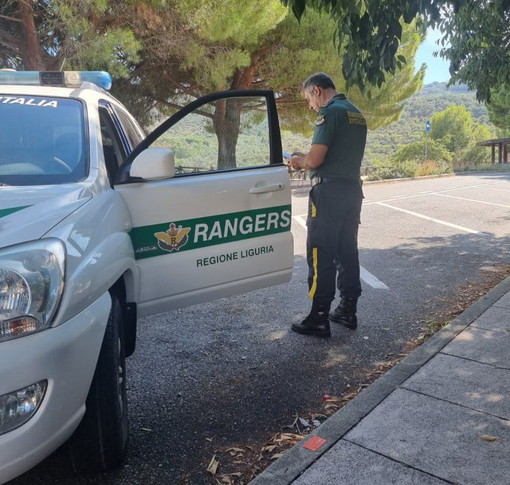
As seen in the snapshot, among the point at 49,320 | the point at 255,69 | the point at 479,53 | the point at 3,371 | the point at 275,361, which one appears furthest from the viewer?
the point at 255,69

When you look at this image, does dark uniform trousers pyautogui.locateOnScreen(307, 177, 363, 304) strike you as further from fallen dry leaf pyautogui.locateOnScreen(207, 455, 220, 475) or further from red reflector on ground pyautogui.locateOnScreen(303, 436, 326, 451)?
fallen dry leaf pyautogui.locateOnScreen(207, 455, 220, 475)

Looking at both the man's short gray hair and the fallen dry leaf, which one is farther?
the man's short gray hair

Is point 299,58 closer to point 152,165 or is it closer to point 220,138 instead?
point 220,138

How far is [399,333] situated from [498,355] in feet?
2.72

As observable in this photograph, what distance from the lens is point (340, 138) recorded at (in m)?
3.68

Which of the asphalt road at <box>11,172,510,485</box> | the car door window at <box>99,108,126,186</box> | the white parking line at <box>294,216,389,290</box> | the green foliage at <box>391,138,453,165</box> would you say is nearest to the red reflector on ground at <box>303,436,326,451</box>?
the asphalt road at <box>11,172,510,485</box>

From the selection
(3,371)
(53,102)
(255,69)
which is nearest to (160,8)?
(255,69)

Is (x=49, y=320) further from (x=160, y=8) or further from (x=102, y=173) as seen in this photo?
(x=160, y=8)

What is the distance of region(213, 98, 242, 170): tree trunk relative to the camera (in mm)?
3154

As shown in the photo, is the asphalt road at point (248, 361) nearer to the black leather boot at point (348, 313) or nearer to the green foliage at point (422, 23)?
the black leather boot at point (348, 313)

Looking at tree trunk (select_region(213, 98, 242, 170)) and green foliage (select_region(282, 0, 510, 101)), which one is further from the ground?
green foliage (select_region(282, 0, 510, 101))

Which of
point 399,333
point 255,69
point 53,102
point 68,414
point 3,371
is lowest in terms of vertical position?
point 399,333

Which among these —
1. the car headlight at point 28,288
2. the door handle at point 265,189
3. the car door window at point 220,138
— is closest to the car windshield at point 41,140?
the car door window at point 220,138

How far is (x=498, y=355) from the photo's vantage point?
337cm
